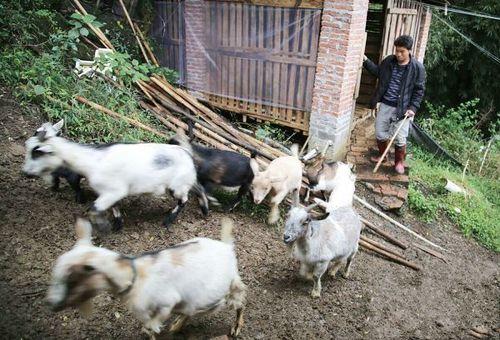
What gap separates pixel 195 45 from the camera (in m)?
8.74

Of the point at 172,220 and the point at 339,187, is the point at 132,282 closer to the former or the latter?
the point at 172,220

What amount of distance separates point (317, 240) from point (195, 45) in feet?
19.7

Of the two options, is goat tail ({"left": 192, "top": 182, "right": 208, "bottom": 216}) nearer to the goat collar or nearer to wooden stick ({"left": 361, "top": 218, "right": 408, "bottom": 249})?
the goat collar

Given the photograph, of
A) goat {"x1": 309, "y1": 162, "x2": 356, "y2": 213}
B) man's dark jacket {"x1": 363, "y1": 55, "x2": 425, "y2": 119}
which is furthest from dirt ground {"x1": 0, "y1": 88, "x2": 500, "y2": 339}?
man's dark jacket {"x1": 363, "y1": 55, "x2": 425, "y2": 119}

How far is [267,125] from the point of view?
27.6 ft

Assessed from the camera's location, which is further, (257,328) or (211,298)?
(257,328)

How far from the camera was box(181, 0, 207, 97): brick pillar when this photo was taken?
8500mm

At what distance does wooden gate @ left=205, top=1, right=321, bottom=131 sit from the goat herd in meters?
1.94

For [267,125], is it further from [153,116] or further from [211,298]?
[211,298]

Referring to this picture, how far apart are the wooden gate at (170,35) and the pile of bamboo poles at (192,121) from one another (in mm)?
382

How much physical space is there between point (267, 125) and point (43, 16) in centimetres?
527

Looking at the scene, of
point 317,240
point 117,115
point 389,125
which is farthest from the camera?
point 389,125

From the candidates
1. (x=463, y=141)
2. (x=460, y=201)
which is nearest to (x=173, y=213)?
(x=460, y=201)

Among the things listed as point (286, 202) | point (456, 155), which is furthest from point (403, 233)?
point (456, 155)
